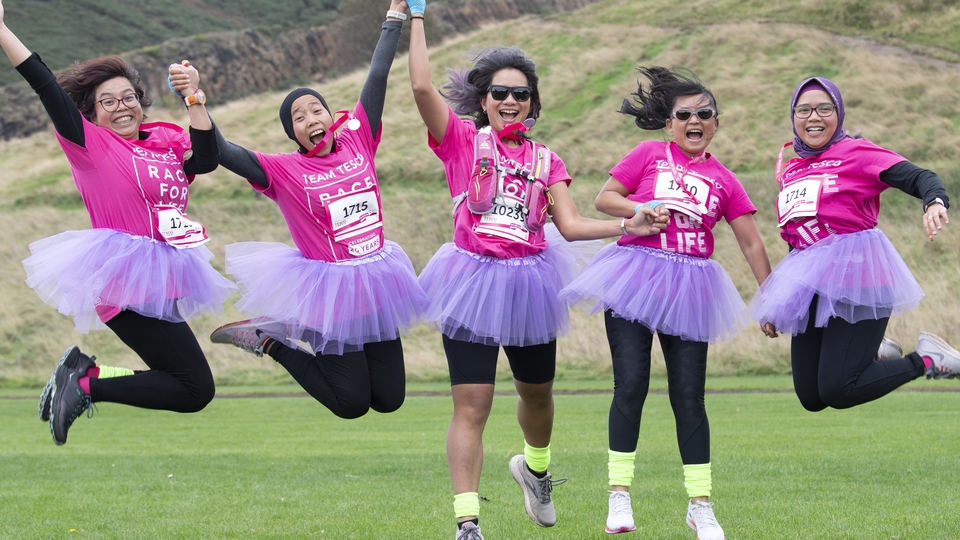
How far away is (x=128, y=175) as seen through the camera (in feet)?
21.1

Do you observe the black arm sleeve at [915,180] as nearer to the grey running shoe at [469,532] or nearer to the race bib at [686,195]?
the race bib at [686,195]

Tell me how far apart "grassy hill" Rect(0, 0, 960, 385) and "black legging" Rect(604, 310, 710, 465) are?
623 inches

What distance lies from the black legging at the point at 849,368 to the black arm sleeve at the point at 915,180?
0.81m

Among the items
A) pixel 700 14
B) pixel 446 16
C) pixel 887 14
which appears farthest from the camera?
pixel 446 16

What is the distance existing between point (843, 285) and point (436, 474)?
5265mm

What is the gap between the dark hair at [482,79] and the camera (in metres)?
6.48

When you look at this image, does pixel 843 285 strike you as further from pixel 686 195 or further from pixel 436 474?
pixel 436 474

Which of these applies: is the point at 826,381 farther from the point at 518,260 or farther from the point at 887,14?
the point at 887,14

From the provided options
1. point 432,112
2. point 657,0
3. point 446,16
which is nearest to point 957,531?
point 432,112

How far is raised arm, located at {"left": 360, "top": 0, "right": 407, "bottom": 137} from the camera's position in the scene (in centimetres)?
653

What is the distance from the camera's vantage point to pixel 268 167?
646 centimetres

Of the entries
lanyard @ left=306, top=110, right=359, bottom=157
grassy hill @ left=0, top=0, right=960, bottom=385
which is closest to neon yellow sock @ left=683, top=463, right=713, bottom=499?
lanyard @ left=306, top=110, right=359, bottom=157

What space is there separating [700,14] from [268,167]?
157 feet

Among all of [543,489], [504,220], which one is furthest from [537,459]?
[504,220]
